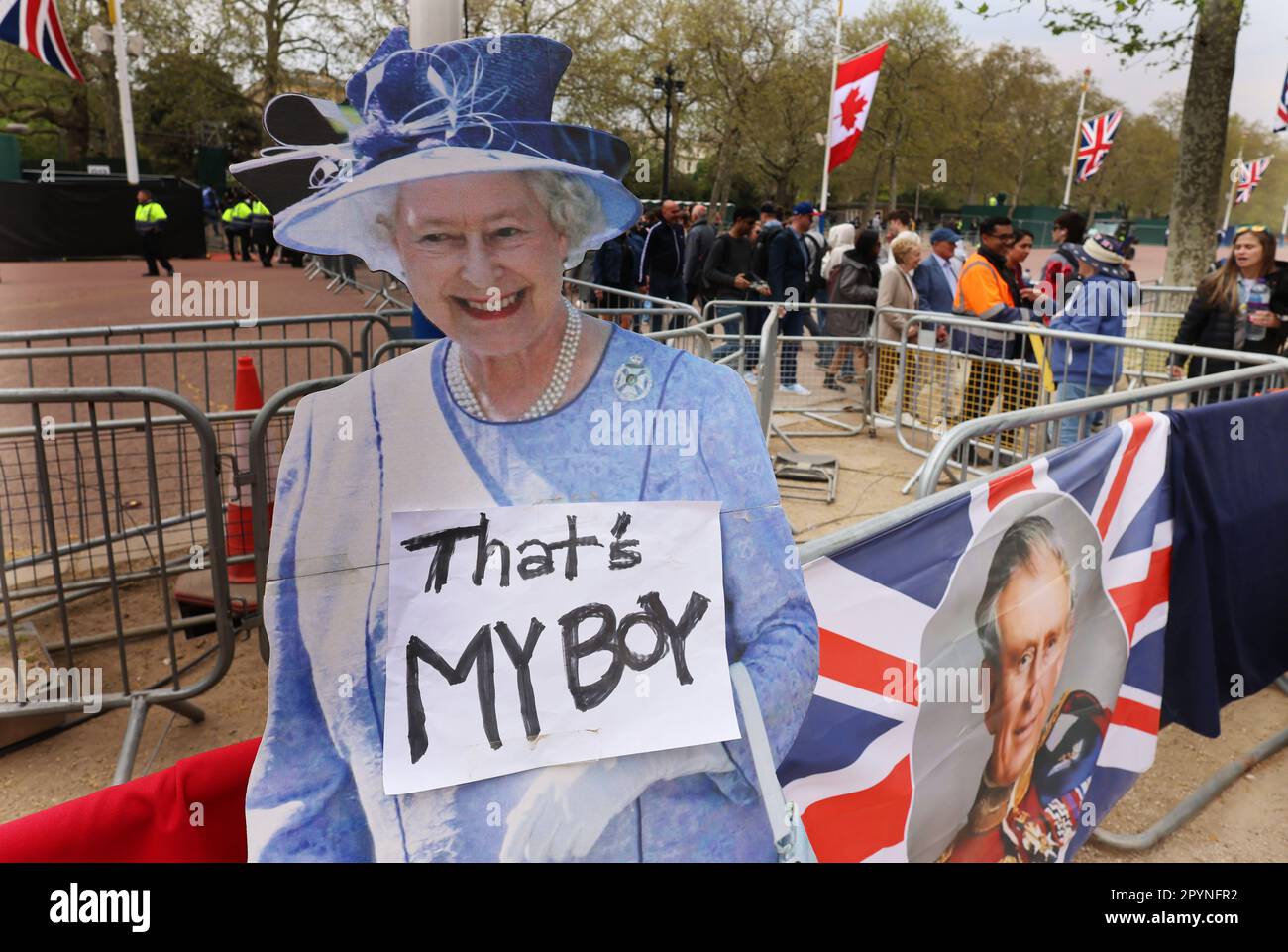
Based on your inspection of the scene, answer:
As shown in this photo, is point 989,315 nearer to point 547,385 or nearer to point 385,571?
point 547,385

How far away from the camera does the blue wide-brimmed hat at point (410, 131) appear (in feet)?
4.31

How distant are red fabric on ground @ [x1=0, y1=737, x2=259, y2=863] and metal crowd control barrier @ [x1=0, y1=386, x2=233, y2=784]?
1.41 metres

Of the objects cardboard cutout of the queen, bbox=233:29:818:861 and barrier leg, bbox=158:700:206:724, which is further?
barrier leg, bbox=158:700:206:724

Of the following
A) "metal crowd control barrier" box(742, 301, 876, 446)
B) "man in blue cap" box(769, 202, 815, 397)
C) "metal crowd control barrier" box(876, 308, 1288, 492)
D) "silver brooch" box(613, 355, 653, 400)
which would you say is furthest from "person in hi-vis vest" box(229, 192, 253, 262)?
"silver brooch" box(613, 355, 653, 400)

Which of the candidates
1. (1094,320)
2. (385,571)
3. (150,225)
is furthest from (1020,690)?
(150,225)

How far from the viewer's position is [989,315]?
7324mm

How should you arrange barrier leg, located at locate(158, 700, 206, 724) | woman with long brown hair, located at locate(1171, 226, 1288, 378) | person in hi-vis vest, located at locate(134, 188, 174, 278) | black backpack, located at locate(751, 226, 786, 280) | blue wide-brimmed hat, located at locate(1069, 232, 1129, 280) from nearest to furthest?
1. barrier leg, located at locate(158, 700, 206, 724)
2. woman with long brown hair, located at locate(1171, 226, 1288, 378)
3. blue wide-brimmed hat, located at locate(1069, 232, 1129, 280)
4. black backpack, located at locate(751, 226, 786, 280)
5. person in hi-vis vest, located at locate(134, 188, 174, 278)

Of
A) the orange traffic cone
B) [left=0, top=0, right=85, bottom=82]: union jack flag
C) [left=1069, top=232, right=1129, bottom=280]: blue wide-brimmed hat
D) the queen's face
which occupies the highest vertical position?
[left=0, top=0, right=85, bottom=82]: union jack flag

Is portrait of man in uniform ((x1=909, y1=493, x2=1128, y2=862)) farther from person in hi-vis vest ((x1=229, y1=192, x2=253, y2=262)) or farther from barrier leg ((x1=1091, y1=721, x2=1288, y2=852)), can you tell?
person in hi-vis vest ((x1=229, y1=192, x2=253, y2=262))

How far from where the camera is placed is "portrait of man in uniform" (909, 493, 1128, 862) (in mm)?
2432

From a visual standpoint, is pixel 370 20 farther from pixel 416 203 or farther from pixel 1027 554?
pixel 1027 554

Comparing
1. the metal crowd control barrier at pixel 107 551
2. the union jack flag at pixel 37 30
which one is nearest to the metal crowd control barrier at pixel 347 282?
the metal crowd control barrier at pixel 107 551

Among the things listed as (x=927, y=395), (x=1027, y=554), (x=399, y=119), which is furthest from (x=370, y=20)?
(x=927, y=395)
